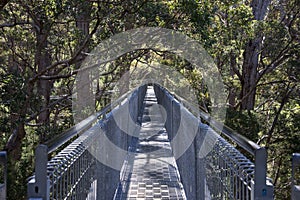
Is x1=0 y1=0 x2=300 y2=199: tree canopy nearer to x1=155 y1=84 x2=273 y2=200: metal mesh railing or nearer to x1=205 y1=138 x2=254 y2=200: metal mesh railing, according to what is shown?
→ x1=155 y1=84 x2=273 y2=200: metal mesh railing

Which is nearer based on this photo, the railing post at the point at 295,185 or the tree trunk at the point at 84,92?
the railing post at the point at 295,185

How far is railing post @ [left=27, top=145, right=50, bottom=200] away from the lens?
2.51 m

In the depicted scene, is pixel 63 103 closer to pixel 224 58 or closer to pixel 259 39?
pixel 224 58

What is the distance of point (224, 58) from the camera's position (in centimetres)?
1491

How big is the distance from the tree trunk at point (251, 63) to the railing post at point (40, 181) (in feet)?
45.1

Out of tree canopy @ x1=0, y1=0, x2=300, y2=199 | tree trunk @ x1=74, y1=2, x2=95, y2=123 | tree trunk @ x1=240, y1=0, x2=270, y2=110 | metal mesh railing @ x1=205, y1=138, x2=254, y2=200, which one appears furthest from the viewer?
tree trunk @ x1=240, y1=0, x2=270, y2=110

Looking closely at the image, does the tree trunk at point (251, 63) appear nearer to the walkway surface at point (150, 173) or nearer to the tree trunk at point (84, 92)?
the walkway surface at point (150, 173)

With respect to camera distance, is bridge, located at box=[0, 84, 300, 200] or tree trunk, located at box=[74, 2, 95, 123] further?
tree trunk, located at box=[74, 2, 95, 123]

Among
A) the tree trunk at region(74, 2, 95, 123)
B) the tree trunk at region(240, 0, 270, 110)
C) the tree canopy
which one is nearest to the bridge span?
the tree canopy

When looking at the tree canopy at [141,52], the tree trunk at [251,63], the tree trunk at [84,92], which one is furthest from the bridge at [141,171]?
the tree trunk at [251,63]

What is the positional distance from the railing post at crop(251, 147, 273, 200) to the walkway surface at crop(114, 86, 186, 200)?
175 inches

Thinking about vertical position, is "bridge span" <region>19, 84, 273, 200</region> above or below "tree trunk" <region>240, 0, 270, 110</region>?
below

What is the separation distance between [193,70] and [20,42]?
20.6 ft

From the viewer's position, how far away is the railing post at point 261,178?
8.33ft
